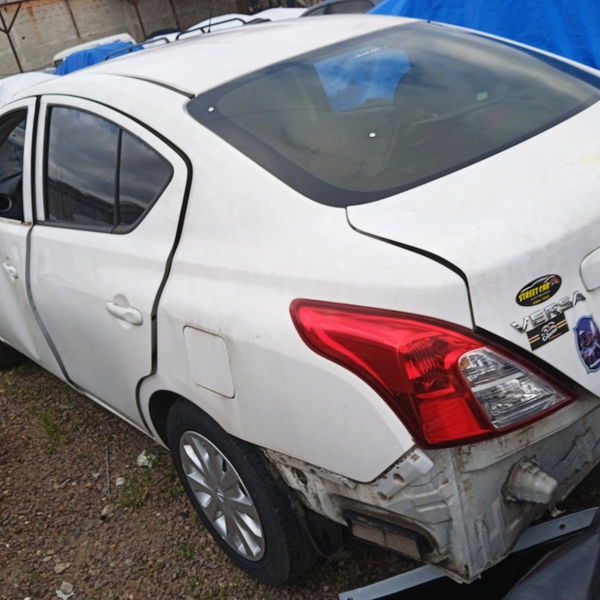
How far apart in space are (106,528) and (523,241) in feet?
7.00

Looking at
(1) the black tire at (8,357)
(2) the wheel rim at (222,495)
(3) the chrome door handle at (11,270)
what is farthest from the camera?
(1) the black tire at (8,357)

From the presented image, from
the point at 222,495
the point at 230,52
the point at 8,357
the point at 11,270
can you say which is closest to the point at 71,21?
the point at 8,357

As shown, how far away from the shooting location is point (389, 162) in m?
2.00

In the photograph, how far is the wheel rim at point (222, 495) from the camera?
221cm

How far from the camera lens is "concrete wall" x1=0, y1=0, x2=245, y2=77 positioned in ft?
72.3

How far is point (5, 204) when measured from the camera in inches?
126

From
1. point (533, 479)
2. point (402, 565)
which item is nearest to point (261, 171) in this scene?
point (533, 479)

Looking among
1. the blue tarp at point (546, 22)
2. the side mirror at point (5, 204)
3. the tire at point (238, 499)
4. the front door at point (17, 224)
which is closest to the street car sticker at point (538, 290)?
the tire at point (238, 499)

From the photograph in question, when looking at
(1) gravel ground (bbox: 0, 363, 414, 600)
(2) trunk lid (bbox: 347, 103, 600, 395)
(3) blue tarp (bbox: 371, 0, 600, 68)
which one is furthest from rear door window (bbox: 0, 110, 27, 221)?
(3) blue tarp (bbox: 371, 0, 600, 68)

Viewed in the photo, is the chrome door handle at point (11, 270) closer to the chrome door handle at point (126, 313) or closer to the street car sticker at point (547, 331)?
the chrome door handle at point (126, 313)

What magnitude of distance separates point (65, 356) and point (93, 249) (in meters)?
0.69

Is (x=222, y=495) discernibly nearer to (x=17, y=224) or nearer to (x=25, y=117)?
(x=17, y=224)

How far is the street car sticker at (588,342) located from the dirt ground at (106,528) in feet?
3.26

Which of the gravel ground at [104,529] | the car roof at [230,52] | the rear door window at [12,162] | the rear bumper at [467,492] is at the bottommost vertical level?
the gravel ground at [104,529]
